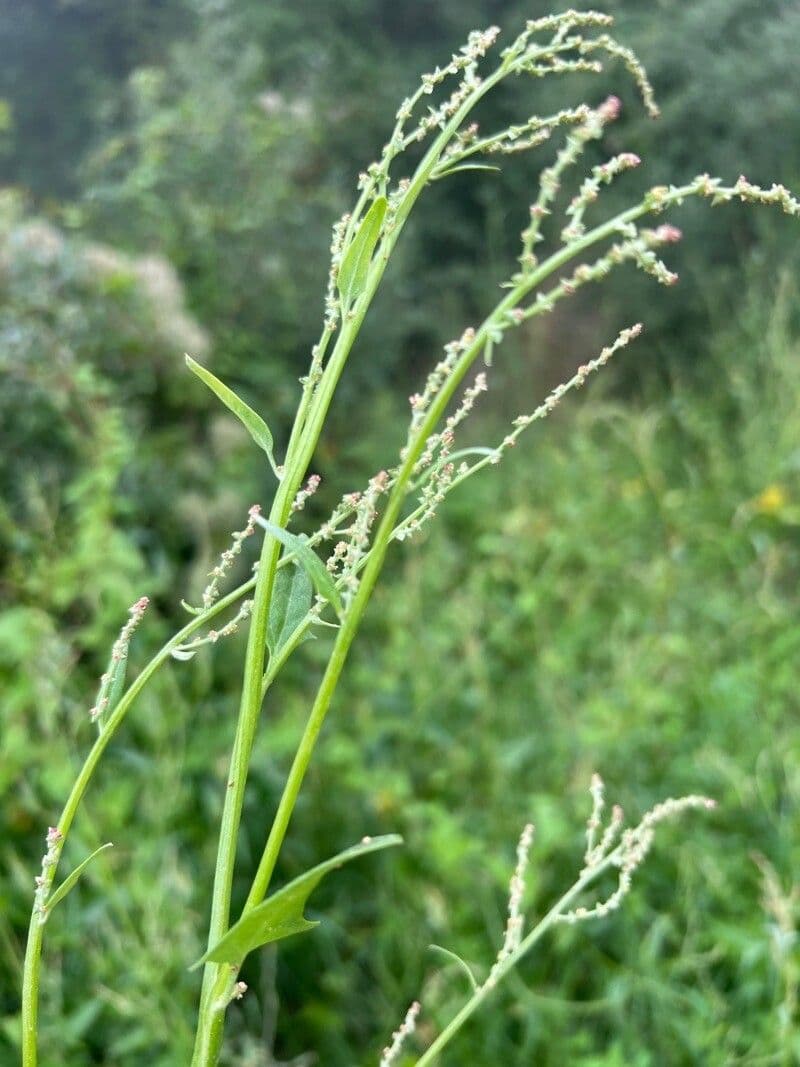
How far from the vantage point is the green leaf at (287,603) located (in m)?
0.47

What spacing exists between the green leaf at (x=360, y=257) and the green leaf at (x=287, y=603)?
0.12 metres

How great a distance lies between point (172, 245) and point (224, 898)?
11.1 ft

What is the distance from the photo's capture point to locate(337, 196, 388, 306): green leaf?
1.45 feet

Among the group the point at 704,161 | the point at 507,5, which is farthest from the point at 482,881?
the point at 507,5

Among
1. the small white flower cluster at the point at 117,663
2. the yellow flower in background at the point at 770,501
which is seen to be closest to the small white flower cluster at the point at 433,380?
the small white flower cluster at the point at 117,663

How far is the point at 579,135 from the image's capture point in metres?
0.39

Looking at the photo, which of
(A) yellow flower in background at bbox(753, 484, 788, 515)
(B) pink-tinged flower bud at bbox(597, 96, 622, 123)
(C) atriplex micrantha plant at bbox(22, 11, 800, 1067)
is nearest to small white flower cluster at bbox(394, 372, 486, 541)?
(C) atriplex micrantha plant at bbox(22, 11, 800, 1067)

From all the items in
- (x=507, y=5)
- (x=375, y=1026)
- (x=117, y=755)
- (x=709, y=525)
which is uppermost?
(x=507, y=5)

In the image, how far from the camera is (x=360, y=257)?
1.47 feet

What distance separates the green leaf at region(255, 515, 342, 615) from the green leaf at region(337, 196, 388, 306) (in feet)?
0.35

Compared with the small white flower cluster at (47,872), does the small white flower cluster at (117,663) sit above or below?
above

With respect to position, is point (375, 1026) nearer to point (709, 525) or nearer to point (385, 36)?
point (709, 525)

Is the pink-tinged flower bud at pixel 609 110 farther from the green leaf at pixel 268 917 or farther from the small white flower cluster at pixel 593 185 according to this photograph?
the green leaf at pixel 268 917

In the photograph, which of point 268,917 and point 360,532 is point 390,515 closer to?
point 360,532
